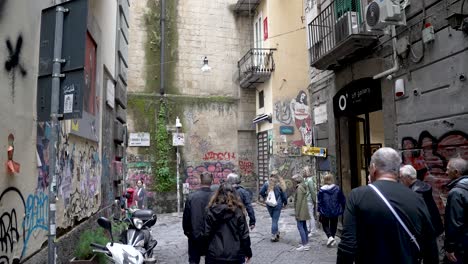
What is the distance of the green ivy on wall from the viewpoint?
19.1 metres

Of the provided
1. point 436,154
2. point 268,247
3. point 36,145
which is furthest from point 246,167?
point 36,145

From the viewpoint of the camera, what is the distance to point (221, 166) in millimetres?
20156

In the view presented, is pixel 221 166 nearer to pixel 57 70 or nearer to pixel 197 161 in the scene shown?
pixel 197 161

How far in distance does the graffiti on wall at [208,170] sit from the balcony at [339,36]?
10108 mm

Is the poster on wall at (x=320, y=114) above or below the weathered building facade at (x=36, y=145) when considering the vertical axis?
above

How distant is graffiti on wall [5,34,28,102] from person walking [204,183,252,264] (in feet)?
7.99

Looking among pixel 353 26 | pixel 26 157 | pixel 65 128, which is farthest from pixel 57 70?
pixel 353 26

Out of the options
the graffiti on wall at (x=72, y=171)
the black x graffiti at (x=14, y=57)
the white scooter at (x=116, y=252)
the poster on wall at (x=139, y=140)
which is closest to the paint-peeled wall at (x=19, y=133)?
the black x graffiti at (x=14, y=57)

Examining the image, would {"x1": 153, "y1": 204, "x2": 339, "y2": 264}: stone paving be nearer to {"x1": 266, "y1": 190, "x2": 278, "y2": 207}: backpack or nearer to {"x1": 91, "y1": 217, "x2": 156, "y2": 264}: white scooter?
{"x1": 266, "y1": 190, "x2": 278, "y2": 207}: backpack

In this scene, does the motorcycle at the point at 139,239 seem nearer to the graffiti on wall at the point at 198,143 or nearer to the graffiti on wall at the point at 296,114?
the graffiti on wall at the point at 296,114

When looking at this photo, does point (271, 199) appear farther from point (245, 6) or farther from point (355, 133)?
point (245, 6)

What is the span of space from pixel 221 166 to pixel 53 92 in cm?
1672

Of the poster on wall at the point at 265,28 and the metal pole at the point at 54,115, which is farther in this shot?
the poster on wall at the point at 265,28

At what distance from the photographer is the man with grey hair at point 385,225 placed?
302 centimetres
